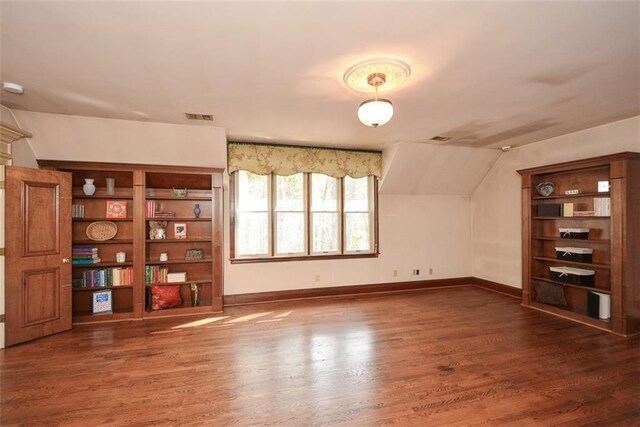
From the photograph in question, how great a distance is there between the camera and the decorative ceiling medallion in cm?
232

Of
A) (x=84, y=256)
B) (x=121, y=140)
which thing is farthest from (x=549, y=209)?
(x=84, y=256)

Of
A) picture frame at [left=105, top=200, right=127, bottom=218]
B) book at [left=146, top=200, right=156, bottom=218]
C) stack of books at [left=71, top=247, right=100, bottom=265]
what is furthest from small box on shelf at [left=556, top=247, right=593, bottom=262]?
stack of books at [left=71, top=247, right=100, bottom=265]

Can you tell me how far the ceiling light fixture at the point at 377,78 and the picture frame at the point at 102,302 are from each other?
4.09 metres

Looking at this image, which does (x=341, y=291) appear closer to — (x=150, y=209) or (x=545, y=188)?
(x=150, y=209)

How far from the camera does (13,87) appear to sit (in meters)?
2.77

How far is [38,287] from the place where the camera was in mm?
3404

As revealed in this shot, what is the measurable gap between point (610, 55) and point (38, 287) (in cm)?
591

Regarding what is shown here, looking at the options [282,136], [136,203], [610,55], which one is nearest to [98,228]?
[136,203]

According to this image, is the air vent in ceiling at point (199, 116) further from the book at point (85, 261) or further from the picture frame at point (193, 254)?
the book at point (85, 261)

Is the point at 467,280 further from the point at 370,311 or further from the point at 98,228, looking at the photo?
the point at 98,228

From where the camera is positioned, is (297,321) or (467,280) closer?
(297,321)

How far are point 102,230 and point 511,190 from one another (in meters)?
6.51

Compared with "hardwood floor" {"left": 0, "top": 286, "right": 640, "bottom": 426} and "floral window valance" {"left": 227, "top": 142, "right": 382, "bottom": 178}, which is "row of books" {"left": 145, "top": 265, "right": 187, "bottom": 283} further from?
"floral window valance" {"left": 227, "top": 142, "right": 382, "bottom": 178}

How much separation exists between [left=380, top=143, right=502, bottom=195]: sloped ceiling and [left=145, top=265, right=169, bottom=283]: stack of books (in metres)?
3.81
